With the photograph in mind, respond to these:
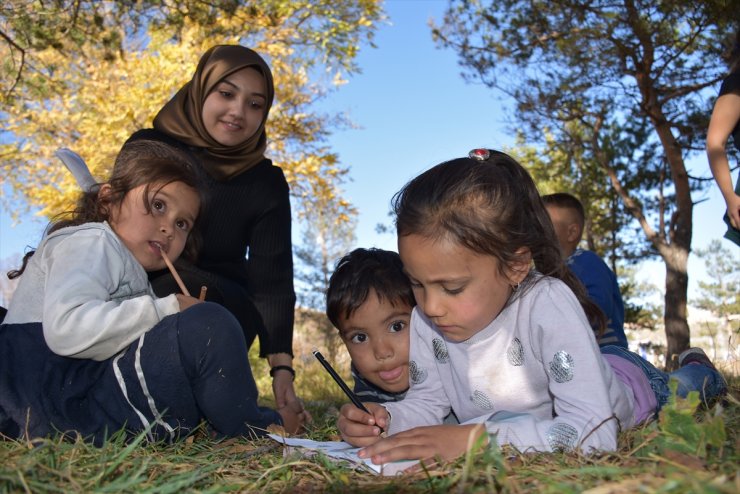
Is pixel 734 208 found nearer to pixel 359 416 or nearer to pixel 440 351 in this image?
pixel 440 351

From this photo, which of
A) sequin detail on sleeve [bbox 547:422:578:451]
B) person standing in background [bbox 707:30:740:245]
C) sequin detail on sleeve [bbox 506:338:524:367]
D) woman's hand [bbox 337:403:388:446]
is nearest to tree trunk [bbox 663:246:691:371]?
person standing in background [bbox 707:30:740:245]

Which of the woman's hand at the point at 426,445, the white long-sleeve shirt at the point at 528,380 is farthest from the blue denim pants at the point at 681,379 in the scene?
the woman's hand at the point at 426,445

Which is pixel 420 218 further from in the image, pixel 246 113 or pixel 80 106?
pixel 80 106

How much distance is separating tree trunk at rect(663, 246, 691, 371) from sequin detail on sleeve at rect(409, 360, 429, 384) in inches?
263

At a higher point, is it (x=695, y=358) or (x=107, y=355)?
(x=107, y=355)

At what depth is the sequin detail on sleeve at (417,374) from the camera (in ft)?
7.83

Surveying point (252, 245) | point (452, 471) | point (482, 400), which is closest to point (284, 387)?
point (252, 245)

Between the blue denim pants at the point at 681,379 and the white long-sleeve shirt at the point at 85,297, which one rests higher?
the white long-sleeve shirt at the point at 85,297

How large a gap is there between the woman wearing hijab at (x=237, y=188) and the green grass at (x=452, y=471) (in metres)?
1.89

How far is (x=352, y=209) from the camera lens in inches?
414

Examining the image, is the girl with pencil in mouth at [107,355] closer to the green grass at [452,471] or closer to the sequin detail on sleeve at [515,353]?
the green grass at [452,471]

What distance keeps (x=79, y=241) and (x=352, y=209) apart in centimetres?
837

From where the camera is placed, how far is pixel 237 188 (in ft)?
12.0

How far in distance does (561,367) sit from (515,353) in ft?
0.84
